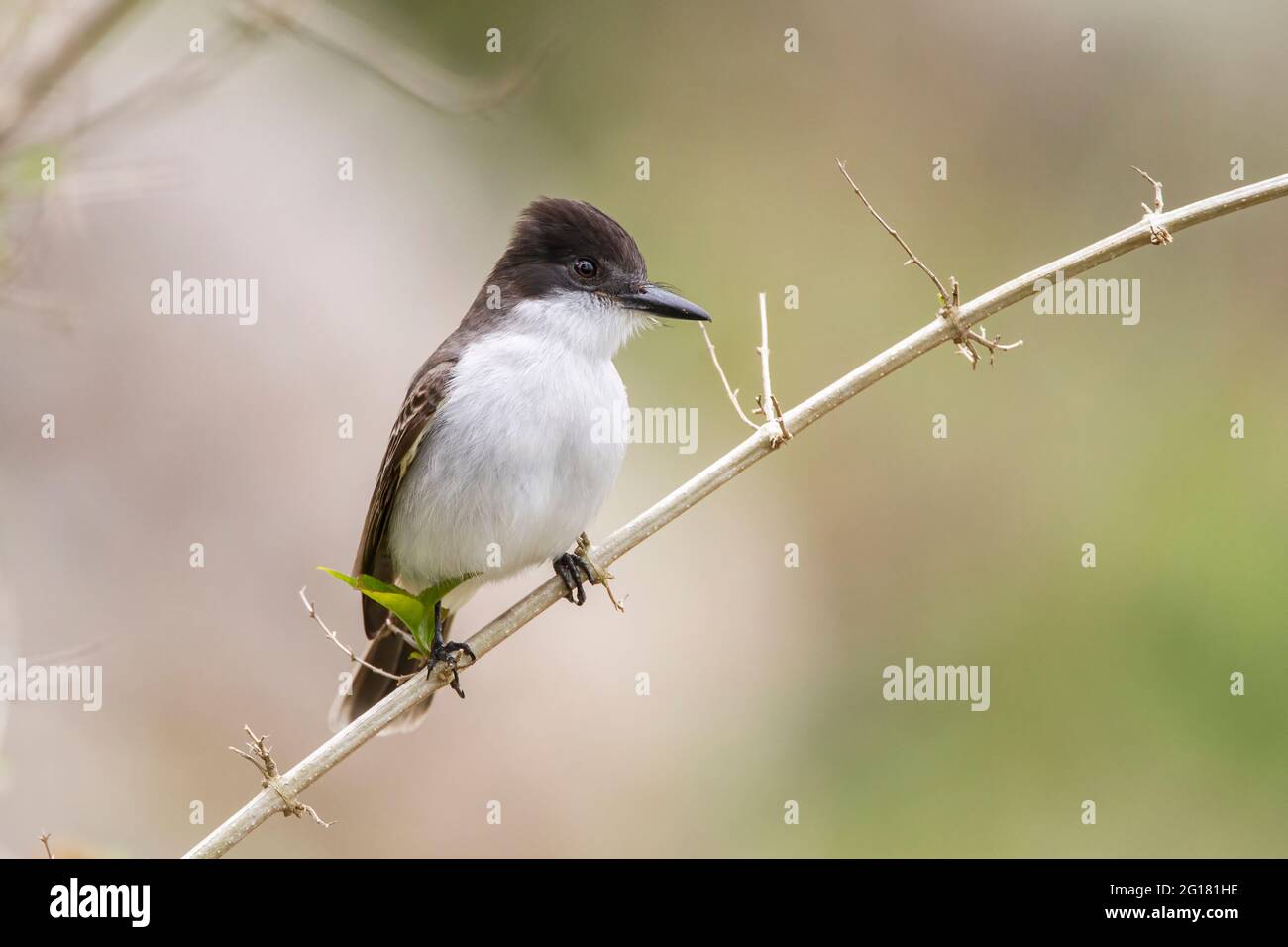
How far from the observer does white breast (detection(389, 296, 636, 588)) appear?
445 centimetres

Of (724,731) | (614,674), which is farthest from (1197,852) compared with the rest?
(614,674)

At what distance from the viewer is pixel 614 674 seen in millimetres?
7785

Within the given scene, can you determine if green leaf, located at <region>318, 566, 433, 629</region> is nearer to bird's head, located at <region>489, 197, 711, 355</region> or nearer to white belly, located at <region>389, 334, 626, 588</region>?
white belly, located at <region>389, 334, 626, 588</region>

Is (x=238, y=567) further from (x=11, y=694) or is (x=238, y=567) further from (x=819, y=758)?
(x=819, y=758)

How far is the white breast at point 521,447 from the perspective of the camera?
445 cm

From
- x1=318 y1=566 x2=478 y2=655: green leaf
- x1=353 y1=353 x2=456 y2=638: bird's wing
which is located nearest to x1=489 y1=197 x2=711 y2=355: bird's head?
x1=353 y1=353 x2=456 y2=638: bird's wing

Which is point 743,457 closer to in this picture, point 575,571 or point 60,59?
point 575,571

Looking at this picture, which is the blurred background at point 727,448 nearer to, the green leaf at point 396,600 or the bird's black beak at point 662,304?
the bird's black beak at point 662,304

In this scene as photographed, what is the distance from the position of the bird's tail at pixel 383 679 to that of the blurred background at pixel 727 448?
5.14 ft

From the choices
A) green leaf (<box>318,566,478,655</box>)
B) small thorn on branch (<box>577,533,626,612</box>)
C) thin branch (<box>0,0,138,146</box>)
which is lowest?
green leaf (<box>318,566,478,655</box>)

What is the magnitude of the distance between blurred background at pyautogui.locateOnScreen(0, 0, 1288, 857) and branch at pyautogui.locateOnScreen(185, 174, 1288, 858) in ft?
9.22

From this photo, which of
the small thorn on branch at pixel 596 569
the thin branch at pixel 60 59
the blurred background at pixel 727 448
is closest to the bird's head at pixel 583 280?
the small thorn on branch at pixel 596 569

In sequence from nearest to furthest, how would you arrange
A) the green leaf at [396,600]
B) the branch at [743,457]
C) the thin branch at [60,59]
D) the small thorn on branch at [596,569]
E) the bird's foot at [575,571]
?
the branch at [743,457]
the green leaf at [396,600]
the thin branch at [60,59]
the small thorn on branch at [596,569]
the bird's foot at [575,571]

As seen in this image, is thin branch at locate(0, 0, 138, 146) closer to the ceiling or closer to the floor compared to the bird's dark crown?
closer to the ceiling
